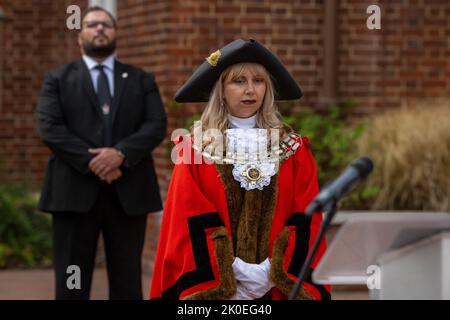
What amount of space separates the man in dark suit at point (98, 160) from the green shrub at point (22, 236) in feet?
12.2

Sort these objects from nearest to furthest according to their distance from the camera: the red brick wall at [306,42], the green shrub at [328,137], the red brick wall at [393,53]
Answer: the green shrub at [328,137] < the red brick wall at [306,42] < the red brick wall at [393,53]

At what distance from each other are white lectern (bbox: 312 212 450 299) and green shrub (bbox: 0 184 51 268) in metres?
7.14

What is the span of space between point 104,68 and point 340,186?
152 inches

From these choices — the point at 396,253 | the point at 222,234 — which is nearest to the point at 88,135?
the point at 222,234

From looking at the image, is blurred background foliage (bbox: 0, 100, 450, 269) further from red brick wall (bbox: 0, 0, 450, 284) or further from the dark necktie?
the dark necktie

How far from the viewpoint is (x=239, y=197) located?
14.5ft

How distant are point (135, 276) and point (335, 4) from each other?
4.17 m

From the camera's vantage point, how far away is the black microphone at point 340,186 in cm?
317

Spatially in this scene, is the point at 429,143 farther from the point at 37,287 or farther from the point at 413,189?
the point at 37,287

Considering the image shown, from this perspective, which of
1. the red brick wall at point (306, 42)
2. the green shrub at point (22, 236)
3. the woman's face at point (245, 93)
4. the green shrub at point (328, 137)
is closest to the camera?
the woman's face at point (245, 93)

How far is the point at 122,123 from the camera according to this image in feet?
22.0

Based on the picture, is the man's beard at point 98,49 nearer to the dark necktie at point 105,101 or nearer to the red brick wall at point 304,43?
the dark necktie at point 105,101

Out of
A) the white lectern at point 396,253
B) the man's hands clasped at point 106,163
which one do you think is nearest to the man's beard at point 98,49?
the man's hands clasped at point 106,163

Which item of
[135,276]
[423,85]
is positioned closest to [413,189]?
[423,85]
